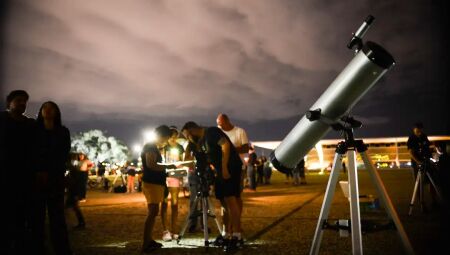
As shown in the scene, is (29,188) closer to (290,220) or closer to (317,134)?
(317,134)

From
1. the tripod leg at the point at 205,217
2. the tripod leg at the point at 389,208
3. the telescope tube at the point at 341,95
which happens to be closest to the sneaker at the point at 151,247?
the tripod leg at the point at 205,217

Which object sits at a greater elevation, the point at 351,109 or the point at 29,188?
the point at 351,109

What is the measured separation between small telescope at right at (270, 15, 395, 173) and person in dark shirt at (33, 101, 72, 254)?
272cm

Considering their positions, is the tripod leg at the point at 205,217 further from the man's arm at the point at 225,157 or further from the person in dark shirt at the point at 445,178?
the person in dark shirt at the point at 445,178

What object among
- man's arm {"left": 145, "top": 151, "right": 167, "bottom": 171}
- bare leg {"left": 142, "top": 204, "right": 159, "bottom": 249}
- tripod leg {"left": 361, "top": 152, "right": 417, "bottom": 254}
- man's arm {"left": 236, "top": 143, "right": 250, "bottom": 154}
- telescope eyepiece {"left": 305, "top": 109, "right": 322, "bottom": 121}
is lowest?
bare leg {"left": 142, "top": 204, "right": 159, "bottom": 249}

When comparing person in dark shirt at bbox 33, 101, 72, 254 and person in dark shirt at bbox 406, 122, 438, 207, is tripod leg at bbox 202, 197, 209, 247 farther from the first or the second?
person in dark shirt at bbox 406, 122, 438, 207

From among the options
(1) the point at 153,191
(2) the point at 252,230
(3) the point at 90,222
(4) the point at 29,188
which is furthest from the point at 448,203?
(3) the point at 90,222

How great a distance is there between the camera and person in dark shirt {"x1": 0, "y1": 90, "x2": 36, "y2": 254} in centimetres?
371

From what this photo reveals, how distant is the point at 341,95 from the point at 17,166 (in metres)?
3.37

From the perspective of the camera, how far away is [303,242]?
17.0 feet

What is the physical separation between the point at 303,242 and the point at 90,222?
16.2 feet

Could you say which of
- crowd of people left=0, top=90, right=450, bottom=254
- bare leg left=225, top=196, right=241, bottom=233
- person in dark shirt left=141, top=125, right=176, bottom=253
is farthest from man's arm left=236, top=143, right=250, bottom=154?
person in dark shirt left=141, top=125, right=176, bottom=253

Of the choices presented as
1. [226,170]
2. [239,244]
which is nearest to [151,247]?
[239,244]

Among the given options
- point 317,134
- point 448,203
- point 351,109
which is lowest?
point 448,203
